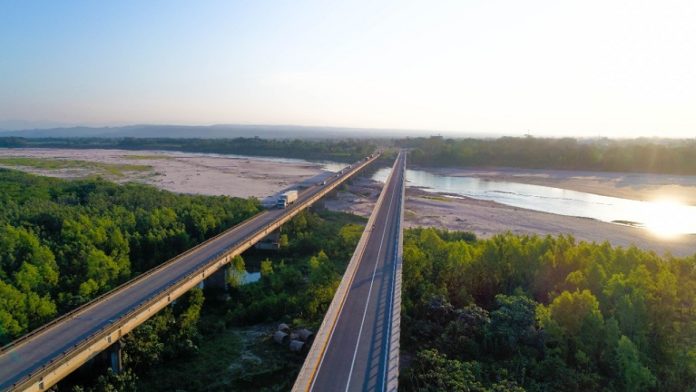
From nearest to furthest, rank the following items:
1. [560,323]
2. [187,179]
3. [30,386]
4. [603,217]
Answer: [30,386] → [560,323] → [603,217] → [187,179]

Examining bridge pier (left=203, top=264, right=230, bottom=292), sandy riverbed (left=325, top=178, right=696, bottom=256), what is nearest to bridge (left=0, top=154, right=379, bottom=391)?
bridge pier (left=203, top=264, right=230, bottom=292)

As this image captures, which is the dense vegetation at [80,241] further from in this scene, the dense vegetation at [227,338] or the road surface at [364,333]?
the road surface at [364,333]

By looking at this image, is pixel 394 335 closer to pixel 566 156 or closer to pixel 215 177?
pixel 215 177

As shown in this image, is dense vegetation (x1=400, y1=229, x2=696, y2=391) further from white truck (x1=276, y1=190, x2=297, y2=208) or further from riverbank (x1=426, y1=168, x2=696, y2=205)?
riverbank (x1=426, y1=168, x2=696, y2=205)

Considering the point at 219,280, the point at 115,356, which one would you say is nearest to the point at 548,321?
the point at 115,356

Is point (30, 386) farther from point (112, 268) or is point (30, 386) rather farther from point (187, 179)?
point (187, 179)

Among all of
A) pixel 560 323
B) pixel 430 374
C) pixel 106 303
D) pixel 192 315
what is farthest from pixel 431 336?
pixel 106 303

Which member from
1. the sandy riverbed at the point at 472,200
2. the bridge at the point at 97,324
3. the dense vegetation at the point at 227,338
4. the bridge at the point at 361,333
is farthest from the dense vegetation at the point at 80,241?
the sandy riverbed at the point at 472,200
